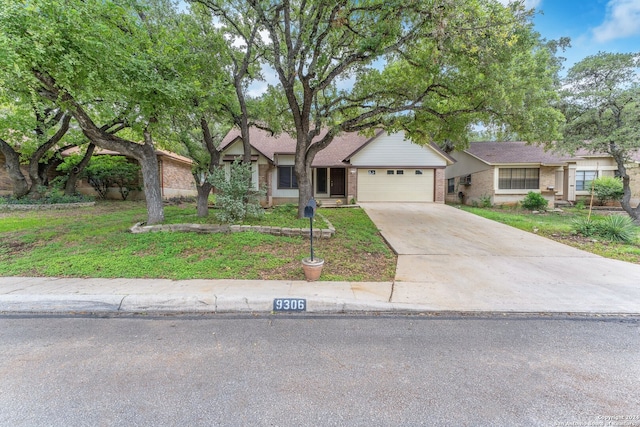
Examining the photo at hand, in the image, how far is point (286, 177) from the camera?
17469 millimetres

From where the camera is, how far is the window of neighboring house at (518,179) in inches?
707

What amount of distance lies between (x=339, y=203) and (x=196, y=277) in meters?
11.9

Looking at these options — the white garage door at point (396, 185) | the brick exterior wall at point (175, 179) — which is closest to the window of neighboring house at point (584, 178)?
the white garage door at point (396, 185)

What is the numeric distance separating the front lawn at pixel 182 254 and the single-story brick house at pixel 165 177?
28.3 ft

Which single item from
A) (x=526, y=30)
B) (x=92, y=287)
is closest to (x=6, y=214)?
(x=92, y=287)

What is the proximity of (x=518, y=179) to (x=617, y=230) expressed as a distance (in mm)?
10936

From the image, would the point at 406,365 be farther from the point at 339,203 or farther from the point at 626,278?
the point at 339,203

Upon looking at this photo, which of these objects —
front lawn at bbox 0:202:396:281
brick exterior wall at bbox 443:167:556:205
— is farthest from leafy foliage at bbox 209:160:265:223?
brick exterior wall at bbox 443:167:556:205

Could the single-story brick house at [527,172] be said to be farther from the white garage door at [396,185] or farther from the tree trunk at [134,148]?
the tree trunk at [134,148]

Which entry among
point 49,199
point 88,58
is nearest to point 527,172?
point 88,58

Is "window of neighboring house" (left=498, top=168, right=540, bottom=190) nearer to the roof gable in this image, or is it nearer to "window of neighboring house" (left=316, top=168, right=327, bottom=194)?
the roof gable

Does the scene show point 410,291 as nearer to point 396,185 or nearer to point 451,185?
point 396,185

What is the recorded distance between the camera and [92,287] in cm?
455

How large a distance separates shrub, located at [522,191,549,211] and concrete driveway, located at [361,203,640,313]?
29.7 feet
